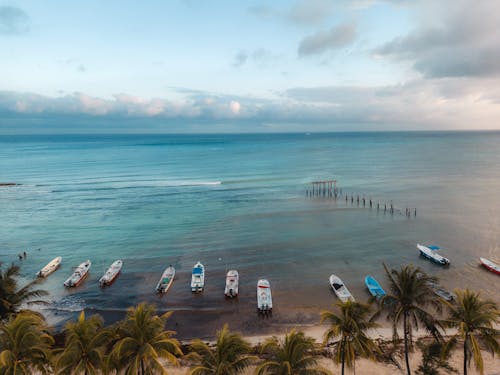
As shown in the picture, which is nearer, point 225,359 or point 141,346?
point 225,359

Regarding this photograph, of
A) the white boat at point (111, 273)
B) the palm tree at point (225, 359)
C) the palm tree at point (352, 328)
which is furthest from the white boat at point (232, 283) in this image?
the palm tree at point (225, 359)

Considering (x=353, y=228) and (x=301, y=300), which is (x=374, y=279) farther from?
(x=353, y=228)

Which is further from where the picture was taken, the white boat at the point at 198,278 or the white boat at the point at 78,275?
the white boat at the point at 78,275

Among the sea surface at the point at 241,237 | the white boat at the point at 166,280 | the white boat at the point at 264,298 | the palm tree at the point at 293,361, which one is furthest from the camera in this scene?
the white boat at the point at 166,280

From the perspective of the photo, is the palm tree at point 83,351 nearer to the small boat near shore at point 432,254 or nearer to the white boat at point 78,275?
the white boat at point 78,275

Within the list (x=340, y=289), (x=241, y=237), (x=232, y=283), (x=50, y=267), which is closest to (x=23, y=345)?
(x=232, y=283)

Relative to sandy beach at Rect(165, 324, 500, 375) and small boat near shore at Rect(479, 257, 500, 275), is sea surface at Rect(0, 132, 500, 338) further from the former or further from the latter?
sandy beach at Rect(165, 324, 500, 375)

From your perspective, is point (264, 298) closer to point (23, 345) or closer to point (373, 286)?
point (373, 286)

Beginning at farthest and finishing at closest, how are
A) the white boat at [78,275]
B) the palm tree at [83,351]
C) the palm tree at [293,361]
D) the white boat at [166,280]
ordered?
the white boat at [78,275] < the white boat at [166,280] < the palm tree at [83,351] < the palm tree at [293,361]
